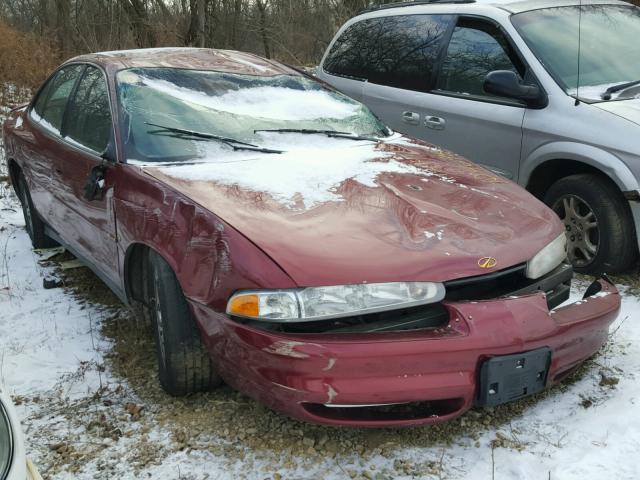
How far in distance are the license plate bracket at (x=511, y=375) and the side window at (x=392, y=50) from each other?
3.07 meters

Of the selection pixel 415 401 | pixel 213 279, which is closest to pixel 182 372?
pixel 213 279

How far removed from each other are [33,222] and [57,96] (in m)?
1.10

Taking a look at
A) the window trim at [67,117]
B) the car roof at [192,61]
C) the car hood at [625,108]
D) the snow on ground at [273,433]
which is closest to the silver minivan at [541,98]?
the car hood at [625,108]

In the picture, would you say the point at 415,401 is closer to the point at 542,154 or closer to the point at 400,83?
Answer: the point at 542,154

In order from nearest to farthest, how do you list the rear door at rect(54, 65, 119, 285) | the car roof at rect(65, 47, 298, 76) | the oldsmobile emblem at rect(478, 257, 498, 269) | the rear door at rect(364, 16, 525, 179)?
the oldsmobile emblem at rect(478, 257, 498, 269), the rear door at rect(54, 65, 119, 285), the car roof at rect(65, 47, 298, 76), the rear door at rect(364, 16, 525, 179)

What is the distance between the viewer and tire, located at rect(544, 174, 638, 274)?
3.76 metres

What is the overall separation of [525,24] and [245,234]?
120 inches

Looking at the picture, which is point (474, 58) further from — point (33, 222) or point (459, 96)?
point (33, 222)

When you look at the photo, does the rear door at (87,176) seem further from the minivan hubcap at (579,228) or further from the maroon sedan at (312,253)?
the minivan hubcap at (579,228)

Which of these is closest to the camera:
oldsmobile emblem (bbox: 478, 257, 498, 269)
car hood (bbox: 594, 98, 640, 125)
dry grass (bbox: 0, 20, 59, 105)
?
oldsmobile emblem (bbox: 478, 257, 498, 269)

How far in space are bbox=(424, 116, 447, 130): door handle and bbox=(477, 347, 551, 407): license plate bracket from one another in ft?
8.85

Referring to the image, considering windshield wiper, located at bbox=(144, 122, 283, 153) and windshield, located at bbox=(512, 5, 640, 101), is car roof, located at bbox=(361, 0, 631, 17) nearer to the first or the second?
windshield, located at bbox=(512, 5, 640, 101)

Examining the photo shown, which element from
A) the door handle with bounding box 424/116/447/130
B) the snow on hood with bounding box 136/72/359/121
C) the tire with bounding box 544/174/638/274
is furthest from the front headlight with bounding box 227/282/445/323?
the door handle with bounding box 424/116/447/130

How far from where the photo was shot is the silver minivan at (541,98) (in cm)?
380
